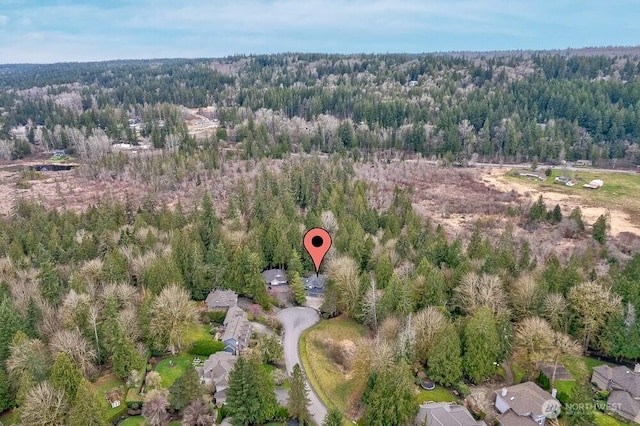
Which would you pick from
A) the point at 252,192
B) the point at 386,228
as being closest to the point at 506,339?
the point at 386,228

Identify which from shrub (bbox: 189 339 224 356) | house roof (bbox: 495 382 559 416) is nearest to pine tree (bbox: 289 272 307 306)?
shrub (bbox: 189 339 224 356)

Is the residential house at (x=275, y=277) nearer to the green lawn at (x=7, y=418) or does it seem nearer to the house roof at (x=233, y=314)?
the house roof at (x=233, y=314)

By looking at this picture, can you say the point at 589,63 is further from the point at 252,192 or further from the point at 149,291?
the point at 149,291

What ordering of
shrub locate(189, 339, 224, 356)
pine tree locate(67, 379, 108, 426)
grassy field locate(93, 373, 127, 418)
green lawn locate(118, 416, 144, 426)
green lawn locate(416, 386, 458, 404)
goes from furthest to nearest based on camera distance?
shrub locate(189, 339, 224, 356) → green lawn locate(416, 386, 458, 404) → grassy field locate(93, 373, 127, 418) → green lawn locate(118, 416, 144, 426) → pine tree locate(67, 379, 108, 426)

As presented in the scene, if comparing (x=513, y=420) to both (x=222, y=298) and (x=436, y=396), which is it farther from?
(x=222, y=298)

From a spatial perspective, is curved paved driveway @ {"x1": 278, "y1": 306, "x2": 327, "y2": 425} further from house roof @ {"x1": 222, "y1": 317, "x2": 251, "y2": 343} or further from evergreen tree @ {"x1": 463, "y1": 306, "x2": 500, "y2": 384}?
evergreen tree @ {"x1": 463, "y1": 306, "x2": 500, "y2": 384}

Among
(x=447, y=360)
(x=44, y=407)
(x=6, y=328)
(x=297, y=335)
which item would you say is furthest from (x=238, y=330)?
(x=447, y=360)

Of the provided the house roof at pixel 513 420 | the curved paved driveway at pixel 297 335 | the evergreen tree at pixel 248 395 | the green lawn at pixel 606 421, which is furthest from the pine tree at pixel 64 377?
the green lawn at pixel 606 421
